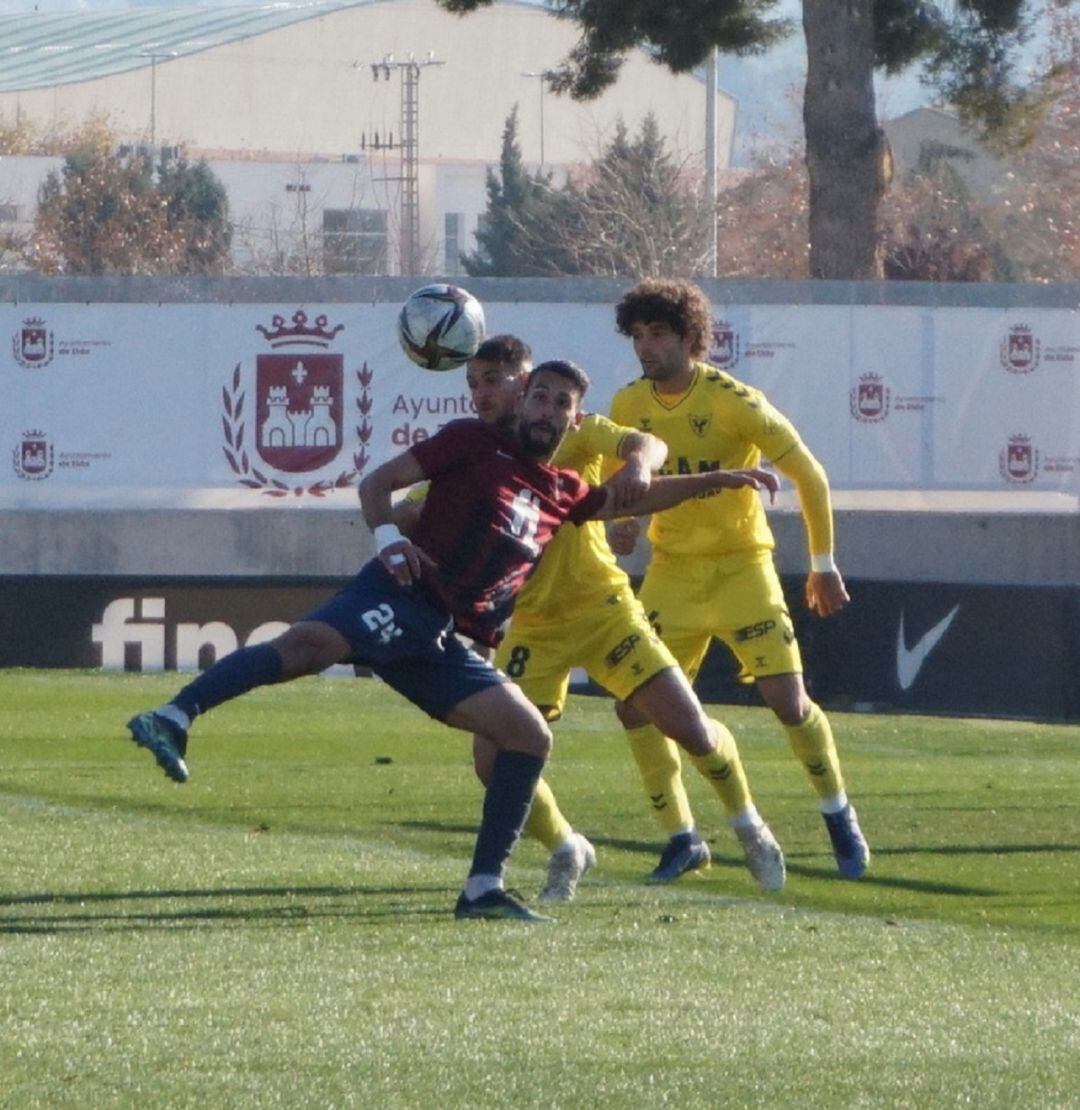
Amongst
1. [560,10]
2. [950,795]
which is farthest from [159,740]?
[560,10]

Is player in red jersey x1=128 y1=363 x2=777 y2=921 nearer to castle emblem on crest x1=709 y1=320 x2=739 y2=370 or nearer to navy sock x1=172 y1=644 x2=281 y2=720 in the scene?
navy sock x1=172 y1=644 x2=281 y2=720

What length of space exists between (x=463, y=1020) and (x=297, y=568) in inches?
513

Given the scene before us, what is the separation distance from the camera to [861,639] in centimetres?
1622

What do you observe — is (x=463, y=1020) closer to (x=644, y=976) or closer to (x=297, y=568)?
(x=644, y=976)

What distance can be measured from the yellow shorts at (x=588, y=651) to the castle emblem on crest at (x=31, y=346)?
11.3 meters

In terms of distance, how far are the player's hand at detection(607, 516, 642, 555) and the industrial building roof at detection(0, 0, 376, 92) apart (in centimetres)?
7630

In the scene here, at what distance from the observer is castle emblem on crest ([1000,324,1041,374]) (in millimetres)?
19203

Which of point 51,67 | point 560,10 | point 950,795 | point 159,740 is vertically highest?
point 51,67

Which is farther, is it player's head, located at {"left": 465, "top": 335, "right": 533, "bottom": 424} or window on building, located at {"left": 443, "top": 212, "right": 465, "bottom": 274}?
window on building, located at {"left": 443, "top": 212, "right": 465, "bottom": 274}

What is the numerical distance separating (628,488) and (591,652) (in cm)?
78

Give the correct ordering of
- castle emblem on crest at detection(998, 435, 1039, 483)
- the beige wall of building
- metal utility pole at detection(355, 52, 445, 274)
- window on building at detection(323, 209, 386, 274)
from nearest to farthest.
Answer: castle emblem on crest at detection(998, 435, 1039, 483) < metal utility pole at detection(355, 52, 445, 274) < window on building at detection(323, 209, 386, 274) < the beige wall of building

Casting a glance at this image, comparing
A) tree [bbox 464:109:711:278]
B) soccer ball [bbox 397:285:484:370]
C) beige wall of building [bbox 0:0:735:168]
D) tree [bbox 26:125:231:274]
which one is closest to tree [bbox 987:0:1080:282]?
tree [bbox 464:109:711:278]

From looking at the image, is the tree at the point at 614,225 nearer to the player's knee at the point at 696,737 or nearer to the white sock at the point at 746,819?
the white sock at the point at 746,819

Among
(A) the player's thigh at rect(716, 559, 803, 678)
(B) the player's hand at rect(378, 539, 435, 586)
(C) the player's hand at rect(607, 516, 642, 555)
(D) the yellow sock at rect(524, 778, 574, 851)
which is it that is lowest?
(D) the yellow sock at rect(524, 778, 574, 851)
